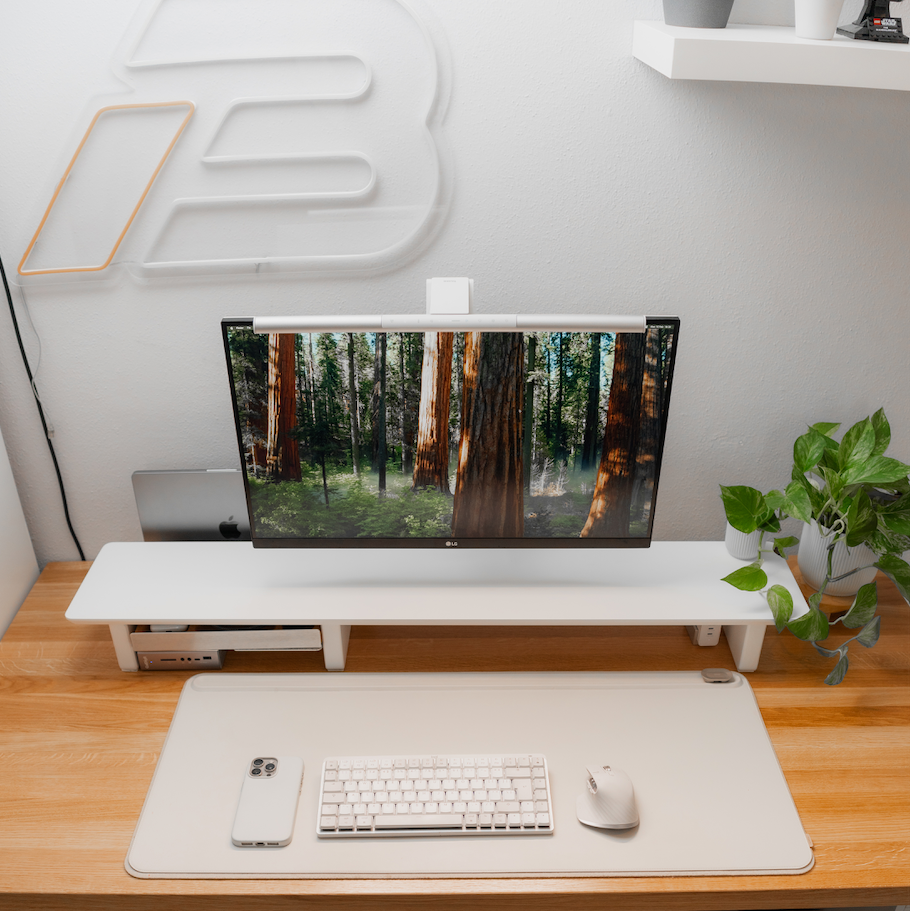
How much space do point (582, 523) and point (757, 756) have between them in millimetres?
467

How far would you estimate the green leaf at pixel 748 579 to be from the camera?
134 centimetres

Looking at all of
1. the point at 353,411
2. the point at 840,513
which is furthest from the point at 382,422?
the point at 840,513

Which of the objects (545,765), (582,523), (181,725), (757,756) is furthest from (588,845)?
(181,725)

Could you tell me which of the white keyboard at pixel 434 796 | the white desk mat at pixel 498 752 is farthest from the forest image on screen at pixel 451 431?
the white keyboard at pixel 434 796

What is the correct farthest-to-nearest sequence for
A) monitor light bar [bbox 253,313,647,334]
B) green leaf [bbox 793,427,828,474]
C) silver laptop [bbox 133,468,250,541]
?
silver laptop [bbox 133,468,250,541] → green leaf [bbox 793,427,828,474] → monitor light bar [bbox 253,313,647,334]

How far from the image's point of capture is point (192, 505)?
1.58 m

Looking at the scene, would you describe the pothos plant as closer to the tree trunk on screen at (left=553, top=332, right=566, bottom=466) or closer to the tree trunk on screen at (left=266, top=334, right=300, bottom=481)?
the tree trunk on screen at (left=553, top=332, right=566, bottom=466)

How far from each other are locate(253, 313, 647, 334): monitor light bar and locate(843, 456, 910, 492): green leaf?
486 mm

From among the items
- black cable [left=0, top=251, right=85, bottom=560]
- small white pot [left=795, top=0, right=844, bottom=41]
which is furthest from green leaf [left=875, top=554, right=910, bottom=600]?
black cable [left=0, top=251, right=85, bottom=560]

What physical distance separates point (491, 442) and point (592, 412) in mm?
175

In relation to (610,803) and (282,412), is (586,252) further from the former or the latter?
(610,803)

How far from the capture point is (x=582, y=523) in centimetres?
137

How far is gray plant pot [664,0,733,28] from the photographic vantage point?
3.63 feet

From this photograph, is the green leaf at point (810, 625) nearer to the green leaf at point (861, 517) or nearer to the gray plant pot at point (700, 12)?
the green leaf at point (861, 517)
